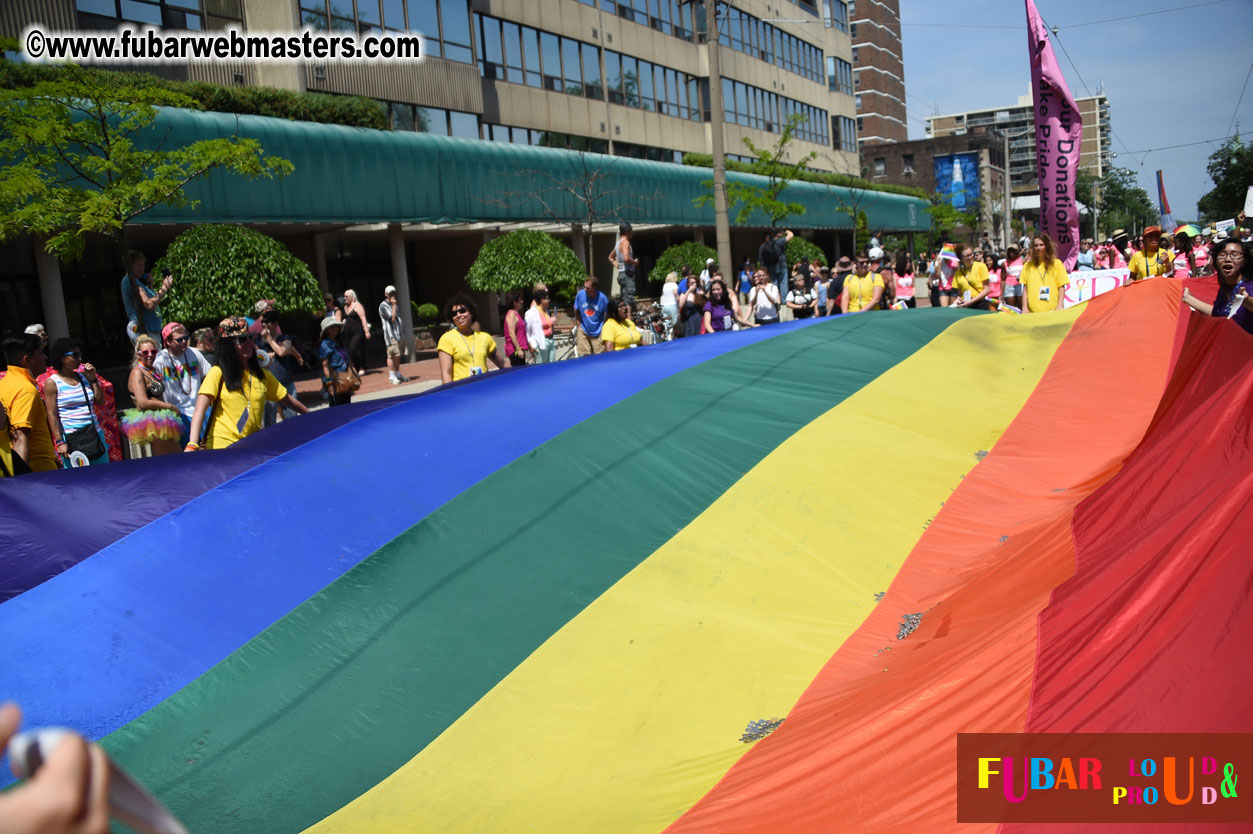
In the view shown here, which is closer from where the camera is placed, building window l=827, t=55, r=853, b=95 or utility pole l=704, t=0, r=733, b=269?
utility pole l=704, t=0, r=733, b=269

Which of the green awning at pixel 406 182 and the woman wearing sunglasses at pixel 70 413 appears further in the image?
the green awning at pixel 406 182

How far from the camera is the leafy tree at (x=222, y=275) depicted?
15844 millimetres

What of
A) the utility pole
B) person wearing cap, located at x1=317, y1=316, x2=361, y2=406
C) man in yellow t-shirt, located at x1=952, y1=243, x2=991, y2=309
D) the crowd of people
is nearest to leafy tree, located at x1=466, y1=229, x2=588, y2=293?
the utility pole

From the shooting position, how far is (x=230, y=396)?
6.60m

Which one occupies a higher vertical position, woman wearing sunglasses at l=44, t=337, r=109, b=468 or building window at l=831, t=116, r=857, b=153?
building window at l=831, t=116, r=857, b=153

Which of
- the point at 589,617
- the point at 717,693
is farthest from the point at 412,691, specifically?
the point at 717,693

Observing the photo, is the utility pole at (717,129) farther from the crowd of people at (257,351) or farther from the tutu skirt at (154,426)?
the tutu skirt at (154,426)

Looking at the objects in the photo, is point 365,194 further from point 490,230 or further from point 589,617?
point 589,617

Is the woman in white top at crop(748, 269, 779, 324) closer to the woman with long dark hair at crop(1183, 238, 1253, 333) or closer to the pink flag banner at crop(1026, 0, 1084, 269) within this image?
the pink flag banner at crop(1026, 0, 1084, 269)

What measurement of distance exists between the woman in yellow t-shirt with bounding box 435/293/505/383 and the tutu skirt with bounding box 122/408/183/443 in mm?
2260

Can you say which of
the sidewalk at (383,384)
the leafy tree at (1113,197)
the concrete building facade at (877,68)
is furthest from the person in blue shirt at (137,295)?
the leafy tree at (1113,197)

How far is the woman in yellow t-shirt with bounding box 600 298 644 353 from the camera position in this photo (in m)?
10.5

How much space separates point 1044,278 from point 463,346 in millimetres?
6304

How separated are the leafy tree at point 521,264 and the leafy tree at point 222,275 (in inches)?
237
